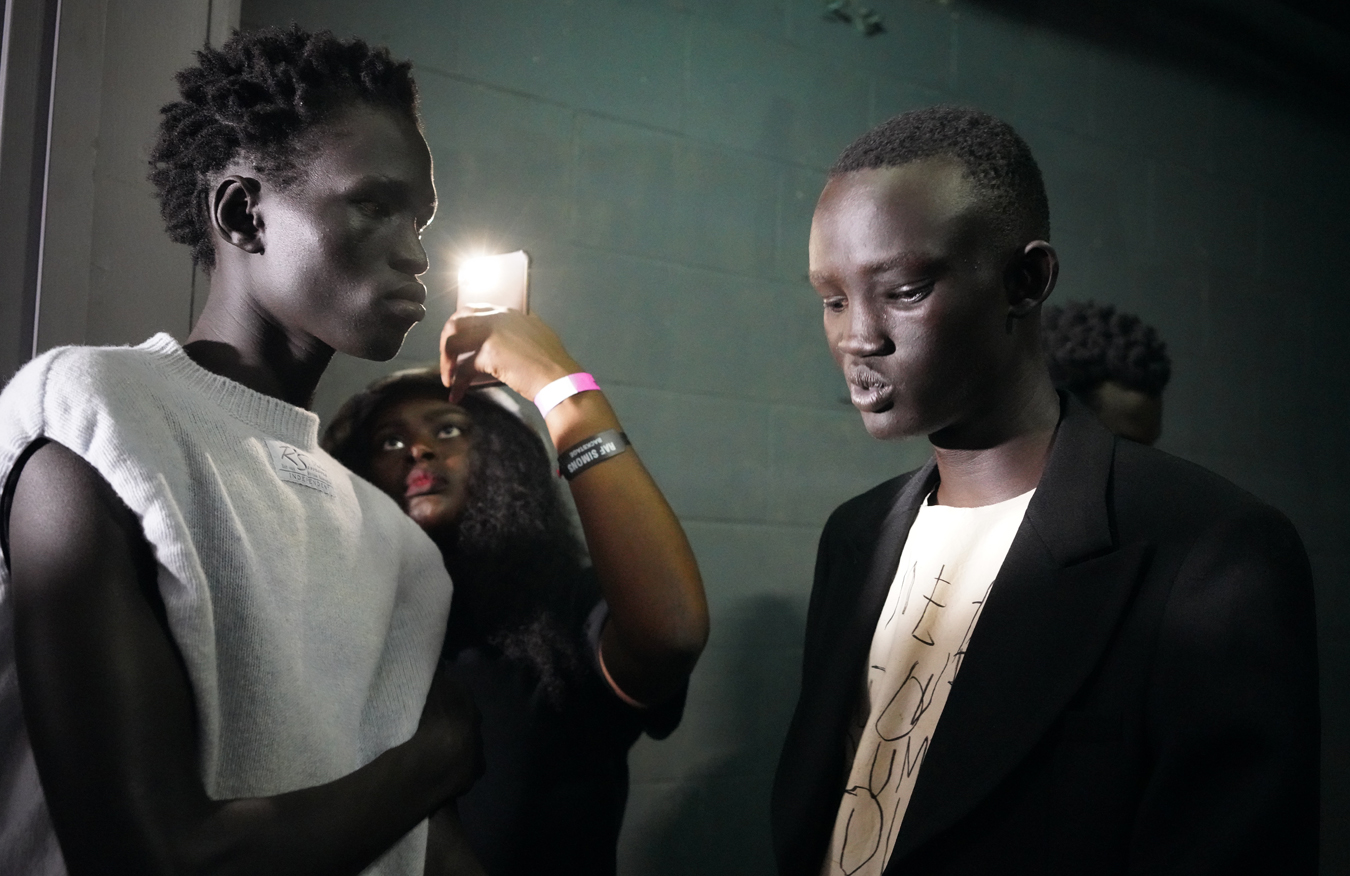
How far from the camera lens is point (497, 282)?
5.13 feet

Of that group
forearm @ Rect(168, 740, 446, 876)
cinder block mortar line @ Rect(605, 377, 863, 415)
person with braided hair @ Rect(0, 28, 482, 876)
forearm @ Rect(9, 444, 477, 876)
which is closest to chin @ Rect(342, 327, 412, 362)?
person with braided hair @ Rect(0, 28, 482, 876)

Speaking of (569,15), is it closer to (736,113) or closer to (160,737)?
(736,113)

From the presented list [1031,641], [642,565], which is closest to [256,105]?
[642,565]

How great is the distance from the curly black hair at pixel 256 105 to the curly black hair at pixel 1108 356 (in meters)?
1.47

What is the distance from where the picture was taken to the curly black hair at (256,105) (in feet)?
3.38

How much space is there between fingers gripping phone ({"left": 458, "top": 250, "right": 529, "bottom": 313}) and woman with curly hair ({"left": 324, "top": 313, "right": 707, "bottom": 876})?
0.08 metres

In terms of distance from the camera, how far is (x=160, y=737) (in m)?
0.79

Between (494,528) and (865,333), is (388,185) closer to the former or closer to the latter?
(865,333)

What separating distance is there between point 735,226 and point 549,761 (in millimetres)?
1285

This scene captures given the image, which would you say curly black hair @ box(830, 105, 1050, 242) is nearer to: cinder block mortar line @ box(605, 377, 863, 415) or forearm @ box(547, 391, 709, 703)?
forearm @ box(547, 391, 709, 703)

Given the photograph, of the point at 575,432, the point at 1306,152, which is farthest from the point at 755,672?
the point at 1306,152

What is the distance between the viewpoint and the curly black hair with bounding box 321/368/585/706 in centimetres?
173

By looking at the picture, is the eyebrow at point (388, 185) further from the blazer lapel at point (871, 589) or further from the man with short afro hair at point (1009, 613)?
the blazer lapel at point (871, 589)

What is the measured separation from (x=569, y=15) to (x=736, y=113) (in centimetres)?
45
